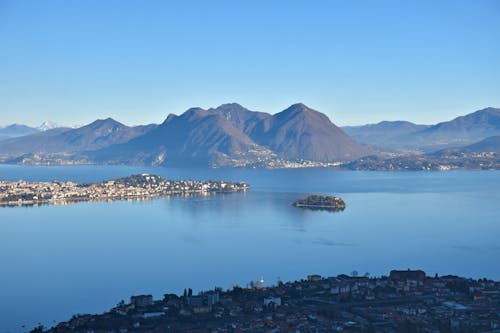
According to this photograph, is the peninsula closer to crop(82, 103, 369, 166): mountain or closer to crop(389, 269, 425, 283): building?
crop(389, 269, 425, 283): building

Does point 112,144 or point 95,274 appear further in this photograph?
point 112,144

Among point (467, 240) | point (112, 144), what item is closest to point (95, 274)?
point (467, 240)

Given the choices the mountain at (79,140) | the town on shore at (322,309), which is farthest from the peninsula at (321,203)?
the mountain at (79,140)

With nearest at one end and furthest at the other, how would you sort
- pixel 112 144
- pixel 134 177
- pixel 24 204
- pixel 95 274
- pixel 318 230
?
pixel 95 274, pixel 318 230, pixel 24 204, pixel 134 177, pixel 112 144

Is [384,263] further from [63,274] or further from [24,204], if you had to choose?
[24,204]

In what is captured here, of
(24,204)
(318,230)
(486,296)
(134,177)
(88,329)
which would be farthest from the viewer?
(134,177)

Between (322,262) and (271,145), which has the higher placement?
(271,145)

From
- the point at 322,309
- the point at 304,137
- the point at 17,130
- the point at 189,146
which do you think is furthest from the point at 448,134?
the point at 322,309

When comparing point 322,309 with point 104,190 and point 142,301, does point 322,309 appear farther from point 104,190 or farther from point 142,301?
point 104,190
